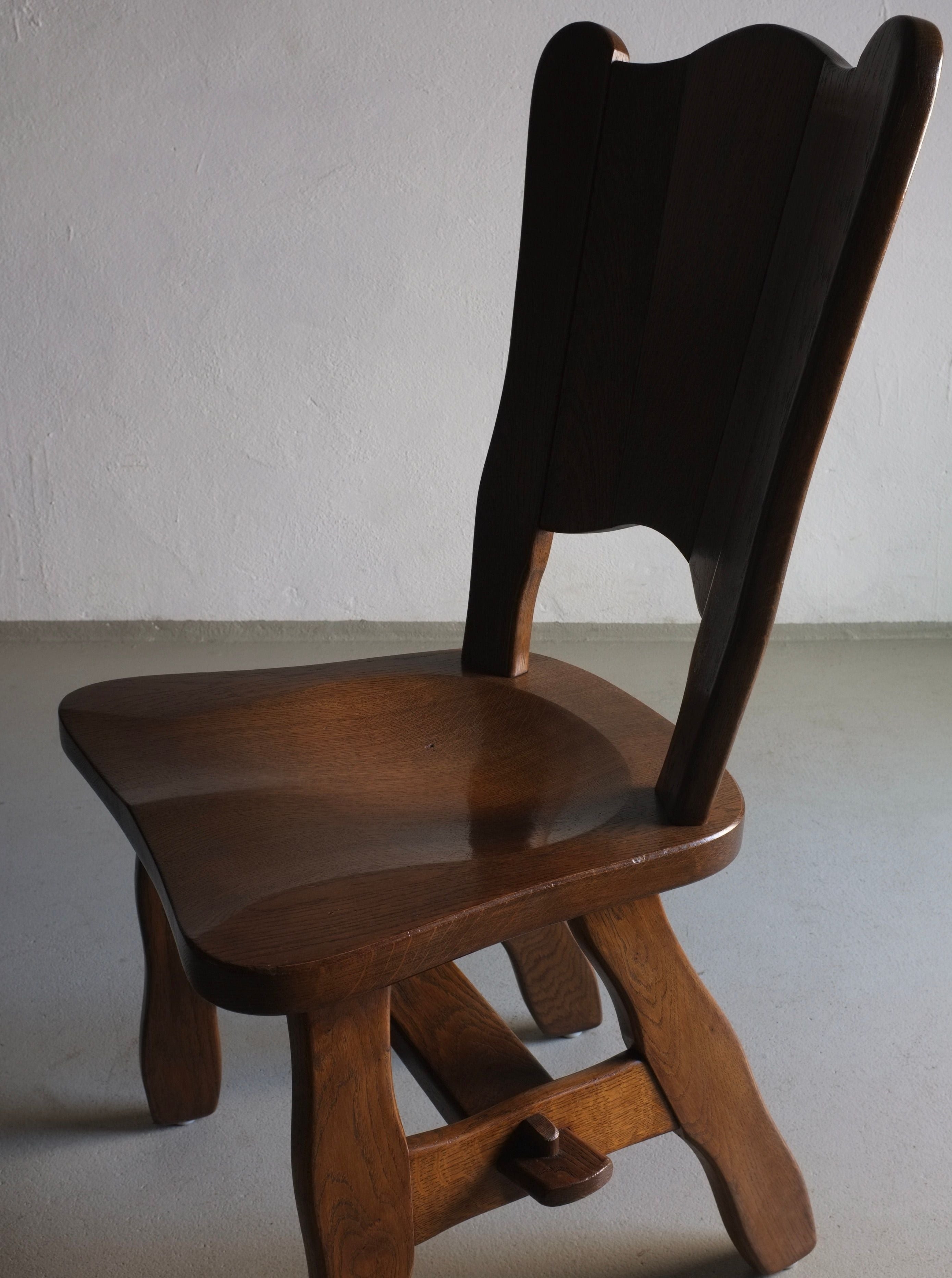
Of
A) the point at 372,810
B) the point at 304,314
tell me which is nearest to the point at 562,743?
the point at 372,810

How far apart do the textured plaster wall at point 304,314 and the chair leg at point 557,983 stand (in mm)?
1248

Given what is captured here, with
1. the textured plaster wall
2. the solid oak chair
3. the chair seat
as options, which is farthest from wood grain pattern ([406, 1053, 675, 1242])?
the textured plaster wall

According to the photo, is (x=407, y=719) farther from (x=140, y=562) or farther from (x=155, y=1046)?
(x=140, y=562)

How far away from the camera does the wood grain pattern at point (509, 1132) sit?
0.71 metres

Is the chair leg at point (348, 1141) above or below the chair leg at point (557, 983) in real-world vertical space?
above

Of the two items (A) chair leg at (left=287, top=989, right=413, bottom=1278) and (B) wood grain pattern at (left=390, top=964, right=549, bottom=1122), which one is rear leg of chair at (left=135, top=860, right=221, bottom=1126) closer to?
(B) wood grain pattern at (left=390, top=964, right=549, bottom=1122)

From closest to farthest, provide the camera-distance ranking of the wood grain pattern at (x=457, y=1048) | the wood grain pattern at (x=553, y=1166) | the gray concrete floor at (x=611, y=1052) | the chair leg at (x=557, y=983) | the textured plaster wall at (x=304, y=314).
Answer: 1. the wood grain pattern at (x=553, y=1166)
2. the wood grain pattern at (x=457, y=1048)
3. the gray concrete floor at (x=611, y=1052)
4. the chair leg at (x=557, y=983)
5. the textured plaster wall at (x=304, y=314)

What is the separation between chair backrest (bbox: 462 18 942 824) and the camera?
0.59m

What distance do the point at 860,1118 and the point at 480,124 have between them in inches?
67.4

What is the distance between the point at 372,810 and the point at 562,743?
0.16 meters

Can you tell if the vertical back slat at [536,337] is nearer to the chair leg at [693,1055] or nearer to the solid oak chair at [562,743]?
the solid oak chair at [562,743]

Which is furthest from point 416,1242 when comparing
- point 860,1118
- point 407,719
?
point 860,1118

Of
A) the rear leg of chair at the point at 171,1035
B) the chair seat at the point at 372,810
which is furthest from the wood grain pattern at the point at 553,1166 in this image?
the rear leg of chair at the point at 171,1035

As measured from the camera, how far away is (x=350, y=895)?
0.61 metres
